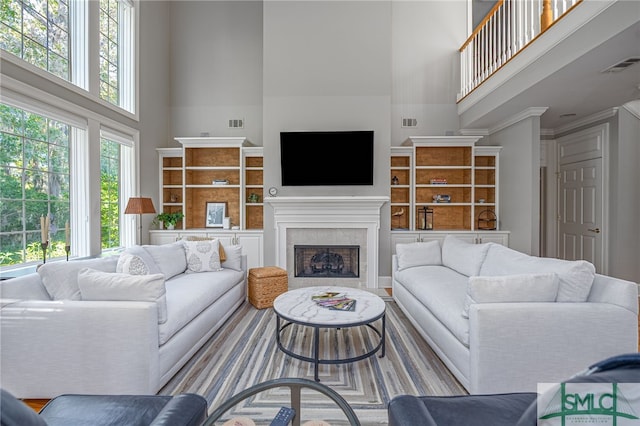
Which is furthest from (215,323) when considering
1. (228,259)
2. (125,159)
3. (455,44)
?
(455,44)

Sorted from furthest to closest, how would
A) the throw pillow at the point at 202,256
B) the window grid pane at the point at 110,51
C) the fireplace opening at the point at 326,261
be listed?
the fireplace opening at the point at 326,261, the window grid pane at the point at 110,51, the throw pillow at the point at 202,256

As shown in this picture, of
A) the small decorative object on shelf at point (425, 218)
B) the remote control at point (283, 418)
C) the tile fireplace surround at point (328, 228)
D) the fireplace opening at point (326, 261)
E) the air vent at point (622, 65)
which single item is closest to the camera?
the remote control at point (283, 418)

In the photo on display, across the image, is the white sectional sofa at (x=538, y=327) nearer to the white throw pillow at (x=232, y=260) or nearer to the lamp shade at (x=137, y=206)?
the white throw pillow at (x=232, y=260)

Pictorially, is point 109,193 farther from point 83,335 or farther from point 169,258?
point 83,335

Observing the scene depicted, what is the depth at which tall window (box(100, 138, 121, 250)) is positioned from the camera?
3.86 m

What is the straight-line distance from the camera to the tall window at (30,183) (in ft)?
8.95

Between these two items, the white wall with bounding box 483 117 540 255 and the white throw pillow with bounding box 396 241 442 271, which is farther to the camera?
the white wall with bounding box 483 117 540 255

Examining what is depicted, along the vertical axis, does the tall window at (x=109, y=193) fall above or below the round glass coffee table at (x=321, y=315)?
above

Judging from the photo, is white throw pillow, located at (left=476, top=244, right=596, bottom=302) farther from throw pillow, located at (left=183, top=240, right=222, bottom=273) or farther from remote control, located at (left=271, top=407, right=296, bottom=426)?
throw pillow, located at (left=183, top=240, right=222, bottom=273)

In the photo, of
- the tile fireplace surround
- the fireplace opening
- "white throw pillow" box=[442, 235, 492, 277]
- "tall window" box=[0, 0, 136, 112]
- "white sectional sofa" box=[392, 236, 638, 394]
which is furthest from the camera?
the fireplace opening

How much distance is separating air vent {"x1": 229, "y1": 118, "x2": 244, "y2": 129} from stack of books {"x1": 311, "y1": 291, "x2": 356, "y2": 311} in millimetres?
3690

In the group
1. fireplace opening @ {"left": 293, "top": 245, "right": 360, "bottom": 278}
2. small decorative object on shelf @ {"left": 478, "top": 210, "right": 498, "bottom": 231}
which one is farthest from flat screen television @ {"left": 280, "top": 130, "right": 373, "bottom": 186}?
small decorative object on shelf @ {"left": 478, "top": 210, "right": 498, "bottom": 231}

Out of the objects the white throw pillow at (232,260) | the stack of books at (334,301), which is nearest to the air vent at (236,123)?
the white throw pillow at (232,260)

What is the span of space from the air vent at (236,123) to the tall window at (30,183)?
2.41m
